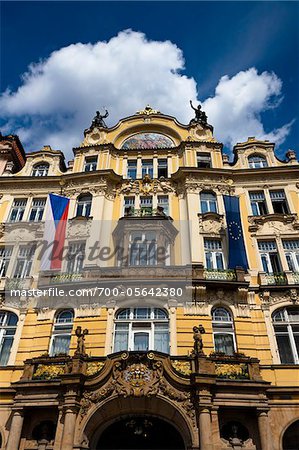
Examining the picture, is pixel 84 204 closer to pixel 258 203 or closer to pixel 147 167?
pixel 147 167

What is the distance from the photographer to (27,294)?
2366 cm

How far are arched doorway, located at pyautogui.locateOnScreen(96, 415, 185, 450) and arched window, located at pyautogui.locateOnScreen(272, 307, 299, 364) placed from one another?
23.1ft

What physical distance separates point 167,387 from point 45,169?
2066 cm

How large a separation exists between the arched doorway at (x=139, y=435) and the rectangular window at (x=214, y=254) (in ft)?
31.0

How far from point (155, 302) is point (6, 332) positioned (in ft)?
29.5

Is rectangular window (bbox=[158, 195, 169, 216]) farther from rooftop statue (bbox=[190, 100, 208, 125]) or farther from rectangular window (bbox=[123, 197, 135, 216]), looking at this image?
rooftop statue (bbox=[190, 100, 208, 125])

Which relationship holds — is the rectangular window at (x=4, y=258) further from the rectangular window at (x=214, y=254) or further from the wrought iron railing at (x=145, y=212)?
the rectangular window at (x=214, y=254)

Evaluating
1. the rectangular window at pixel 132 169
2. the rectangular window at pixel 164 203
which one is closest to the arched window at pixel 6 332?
Answer: the rectangular window at pixel 164 203

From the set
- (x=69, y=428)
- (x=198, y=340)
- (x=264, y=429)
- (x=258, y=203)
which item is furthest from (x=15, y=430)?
(x=258, y=203)

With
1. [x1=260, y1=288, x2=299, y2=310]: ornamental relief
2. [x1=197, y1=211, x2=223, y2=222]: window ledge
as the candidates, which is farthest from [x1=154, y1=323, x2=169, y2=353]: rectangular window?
[x1=197, y1=211, x2=223, y2=222]: window ledge

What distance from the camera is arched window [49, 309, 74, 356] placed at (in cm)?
2169

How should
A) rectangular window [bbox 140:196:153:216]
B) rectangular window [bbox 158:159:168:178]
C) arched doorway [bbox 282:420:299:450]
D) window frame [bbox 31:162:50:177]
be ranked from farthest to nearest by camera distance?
window frame [bbox 31:162:50:177], rectangular window [bbox 158:159:168:178], rectangular window [bbox 140:196:153:216], arched doorway [bbox 282:420:299:450]

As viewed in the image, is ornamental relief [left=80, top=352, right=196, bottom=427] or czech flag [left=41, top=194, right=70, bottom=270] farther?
czech flag [left=41, top=194, right=70, bottom=270]

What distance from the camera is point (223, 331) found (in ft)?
71.2
